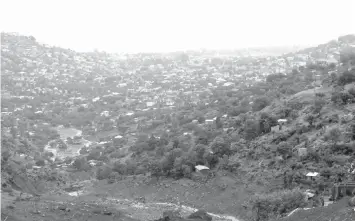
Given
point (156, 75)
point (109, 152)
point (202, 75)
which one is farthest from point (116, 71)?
point (109, 152)

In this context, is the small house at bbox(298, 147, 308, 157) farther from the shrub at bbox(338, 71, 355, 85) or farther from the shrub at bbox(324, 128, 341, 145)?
the shrub at bbox(338, 71, 355, 85)

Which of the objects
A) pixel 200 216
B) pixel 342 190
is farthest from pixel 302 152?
pixel 200 216

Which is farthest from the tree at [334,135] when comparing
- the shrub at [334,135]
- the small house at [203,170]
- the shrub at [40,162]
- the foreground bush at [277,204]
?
the shrub at [40,162]

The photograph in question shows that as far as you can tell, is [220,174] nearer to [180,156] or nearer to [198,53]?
[180,156]

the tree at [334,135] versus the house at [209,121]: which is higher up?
the tree at [334,135]

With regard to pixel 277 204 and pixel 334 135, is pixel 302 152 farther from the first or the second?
pixel 277 204

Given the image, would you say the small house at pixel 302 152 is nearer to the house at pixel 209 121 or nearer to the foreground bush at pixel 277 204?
the foreground bush at pixel 277 204
